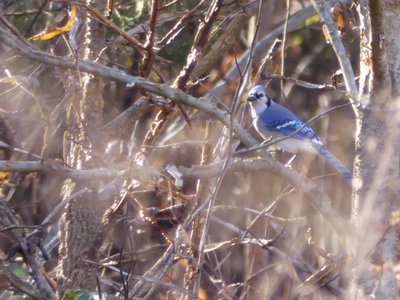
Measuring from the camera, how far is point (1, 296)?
3.28 m

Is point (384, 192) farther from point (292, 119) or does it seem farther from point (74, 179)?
point (292, 119)

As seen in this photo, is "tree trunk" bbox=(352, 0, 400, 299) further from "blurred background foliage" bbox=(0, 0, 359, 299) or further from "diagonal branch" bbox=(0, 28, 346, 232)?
"blurred background foliage" bbox=(0, 0, 359, 299)

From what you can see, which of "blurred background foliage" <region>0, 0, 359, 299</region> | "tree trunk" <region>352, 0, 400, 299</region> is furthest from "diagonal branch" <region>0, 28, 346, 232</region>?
"blurred background foliage" <region>0, 0, 359, 299</region>

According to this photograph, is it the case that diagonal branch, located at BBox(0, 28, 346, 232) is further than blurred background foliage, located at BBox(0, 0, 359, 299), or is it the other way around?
blurred background foliage, located at BBox(0, 0, 359, 299)

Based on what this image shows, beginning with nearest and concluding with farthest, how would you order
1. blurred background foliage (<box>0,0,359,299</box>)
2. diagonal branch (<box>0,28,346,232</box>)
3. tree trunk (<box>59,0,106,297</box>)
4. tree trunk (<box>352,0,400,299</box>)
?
diagonal branch (<box>0,28,346,232</box>) < tree trunk (<box>352,0,400,299</box>) < tree trunk (<box>59,0,106,297</box>) < blurred background foliage (<box>0,0,359,299</box>)

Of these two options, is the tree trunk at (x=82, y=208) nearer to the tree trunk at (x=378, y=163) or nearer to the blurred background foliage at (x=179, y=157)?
the blurred background foliage at (x=179, y=157)

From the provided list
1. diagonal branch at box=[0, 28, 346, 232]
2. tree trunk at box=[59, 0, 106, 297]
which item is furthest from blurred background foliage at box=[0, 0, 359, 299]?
diagonal branch at box=[0, 28, 346, 232]

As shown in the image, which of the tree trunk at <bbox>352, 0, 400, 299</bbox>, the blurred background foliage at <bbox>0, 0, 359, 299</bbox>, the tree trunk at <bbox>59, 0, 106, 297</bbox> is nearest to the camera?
the tree trunk at <bbox>352, 0, 400, 299</bbox>

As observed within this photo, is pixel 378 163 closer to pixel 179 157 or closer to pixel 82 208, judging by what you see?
pixel 82 208

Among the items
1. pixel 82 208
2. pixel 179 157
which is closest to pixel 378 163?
pixel 82 208

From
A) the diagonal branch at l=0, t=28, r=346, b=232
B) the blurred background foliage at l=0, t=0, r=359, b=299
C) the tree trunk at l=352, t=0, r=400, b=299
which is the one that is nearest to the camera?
the diagonal branch at l=0, t=28, r=346, b=232

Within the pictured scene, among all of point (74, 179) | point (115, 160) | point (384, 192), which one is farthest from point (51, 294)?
point (384, 192)

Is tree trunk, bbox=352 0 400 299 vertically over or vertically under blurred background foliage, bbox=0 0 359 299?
over

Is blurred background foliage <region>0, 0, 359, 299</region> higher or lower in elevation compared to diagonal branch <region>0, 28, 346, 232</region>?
lower
